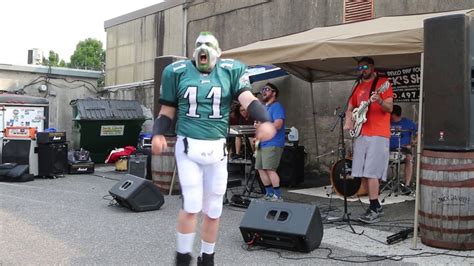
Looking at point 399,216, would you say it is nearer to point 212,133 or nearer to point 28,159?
point 212,133

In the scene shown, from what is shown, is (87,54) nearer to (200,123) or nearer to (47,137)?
(47,137)

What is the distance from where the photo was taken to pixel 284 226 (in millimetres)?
4723

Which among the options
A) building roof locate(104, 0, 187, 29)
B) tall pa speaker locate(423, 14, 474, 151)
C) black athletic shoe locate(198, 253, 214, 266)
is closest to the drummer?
tall pa speaker locate(423, 14, 474, 151)

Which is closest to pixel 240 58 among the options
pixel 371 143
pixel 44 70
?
pixel 371 143

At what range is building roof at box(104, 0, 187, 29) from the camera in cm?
1470

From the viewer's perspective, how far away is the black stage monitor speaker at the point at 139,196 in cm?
683

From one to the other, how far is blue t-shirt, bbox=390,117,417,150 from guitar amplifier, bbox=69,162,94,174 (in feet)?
23.0

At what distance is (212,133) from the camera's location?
3.65 meters

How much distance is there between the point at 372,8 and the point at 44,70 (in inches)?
402

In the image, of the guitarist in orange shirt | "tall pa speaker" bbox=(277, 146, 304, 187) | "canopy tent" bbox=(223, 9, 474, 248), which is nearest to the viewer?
"canopy tent" bbox=(223, 9, 474, 248)

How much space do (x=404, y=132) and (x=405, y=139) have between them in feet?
0.42

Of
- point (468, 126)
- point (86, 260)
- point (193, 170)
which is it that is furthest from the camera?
point (468, 126)

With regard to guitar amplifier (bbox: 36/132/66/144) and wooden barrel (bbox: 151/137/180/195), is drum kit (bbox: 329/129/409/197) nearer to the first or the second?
wooden barrel (bbox: 151/137/180/195)

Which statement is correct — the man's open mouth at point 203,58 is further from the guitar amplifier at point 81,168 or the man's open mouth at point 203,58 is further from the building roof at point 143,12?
the building roof at point 143,12
